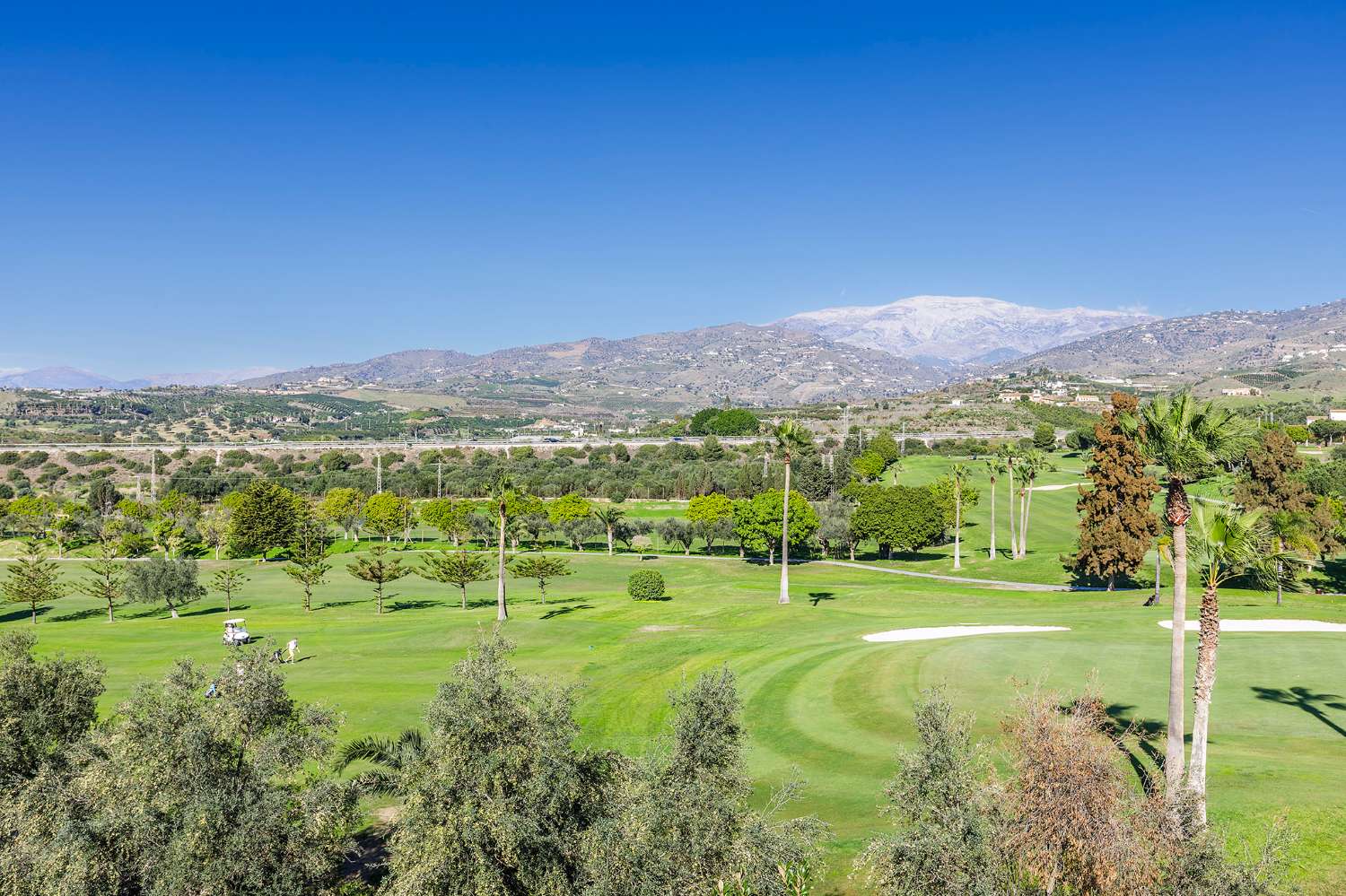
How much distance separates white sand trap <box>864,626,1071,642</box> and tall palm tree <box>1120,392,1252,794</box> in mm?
19616

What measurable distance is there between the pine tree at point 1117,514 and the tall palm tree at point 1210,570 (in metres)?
44.9

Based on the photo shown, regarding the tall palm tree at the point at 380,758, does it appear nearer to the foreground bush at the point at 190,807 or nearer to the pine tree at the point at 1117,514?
the foreground bush at the point at 190,807

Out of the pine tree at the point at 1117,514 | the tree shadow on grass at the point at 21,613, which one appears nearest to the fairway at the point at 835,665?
the tree shadow on grass at the point at 21,613

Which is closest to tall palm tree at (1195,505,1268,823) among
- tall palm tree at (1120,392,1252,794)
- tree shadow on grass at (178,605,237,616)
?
tall palm tree at (1120,392,1252,794)

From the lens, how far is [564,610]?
192ft

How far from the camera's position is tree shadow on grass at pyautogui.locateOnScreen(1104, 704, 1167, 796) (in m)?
21.5

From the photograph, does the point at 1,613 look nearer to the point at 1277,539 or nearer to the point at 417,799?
the point at 417,799

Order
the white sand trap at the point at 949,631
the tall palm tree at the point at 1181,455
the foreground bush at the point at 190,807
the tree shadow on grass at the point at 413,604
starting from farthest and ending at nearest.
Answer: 1. the tree shadow on grass at the point at 413,604
2. the white sand trap at the point at 949,631
3. the tall palm tree at the point at 1181,455
4. the foreground bush at the point at 190,807

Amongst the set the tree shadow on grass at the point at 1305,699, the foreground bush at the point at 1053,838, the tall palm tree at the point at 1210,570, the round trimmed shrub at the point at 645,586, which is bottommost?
the round trimmed shrub at the point at 645,586

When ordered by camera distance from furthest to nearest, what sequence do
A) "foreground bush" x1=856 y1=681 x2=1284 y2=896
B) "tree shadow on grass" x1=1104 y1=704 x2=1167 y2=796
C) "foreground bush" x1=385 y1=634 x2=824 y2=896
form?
"tree shadow on grass" x1=1104 y1=704 x2=1167 y2=796
"foreground bush" x1=385 y1=634 x2=824 y2=896
"foreground bush" x1=856 y1=681 x2=1284 y2=896

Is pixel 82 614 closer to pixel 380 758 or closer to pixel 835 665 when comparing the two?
pixel 380 758

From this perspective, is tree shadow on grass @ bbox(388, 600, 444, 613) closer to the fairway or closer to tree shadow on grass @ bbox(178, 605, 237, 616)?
the fairway

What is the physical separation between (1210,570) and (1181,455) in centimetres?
283

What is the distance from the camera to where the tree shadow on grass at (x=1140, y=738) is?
70.6ft
